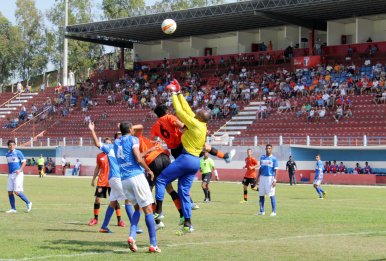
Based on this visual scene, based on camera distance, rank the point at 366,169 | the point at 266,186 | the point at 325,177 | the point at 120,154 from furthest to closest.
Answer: the point at 325,177 → the point at 366,169 → the point at 266,186 → the point at 120,154

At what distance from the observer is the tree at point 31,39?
4353 inches

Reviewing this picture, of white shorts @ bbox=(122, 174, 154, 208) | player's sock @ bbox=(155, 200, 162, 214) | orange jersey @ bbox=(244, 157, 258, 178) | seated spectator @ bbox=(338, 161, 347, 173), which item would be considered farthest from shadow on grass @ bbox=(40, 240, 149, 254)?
seated spectator @ bbox=(338, 161, 347, 173)

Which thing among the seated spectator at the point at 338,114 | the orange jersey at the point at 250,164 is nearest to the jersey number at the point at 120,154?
the orange jersey at the point at 250,164

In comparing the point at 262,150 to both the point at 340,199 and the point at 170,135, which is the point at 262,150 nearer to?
the point at 340,199

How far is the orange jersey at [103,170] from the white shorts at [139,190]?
5.69 m

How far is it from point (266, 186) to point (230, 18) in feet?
146

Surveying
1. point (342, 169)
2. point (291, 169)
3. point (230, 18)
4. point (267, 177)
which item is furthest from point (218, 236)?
point (230, 18)

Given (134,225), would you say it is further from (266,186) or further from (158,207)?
(266,186)

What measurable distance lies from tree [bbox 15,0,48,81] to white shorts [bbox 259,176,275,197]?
90.6m

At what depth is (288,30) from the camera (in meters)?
67.9

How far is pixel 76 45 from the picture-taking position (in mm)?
106062

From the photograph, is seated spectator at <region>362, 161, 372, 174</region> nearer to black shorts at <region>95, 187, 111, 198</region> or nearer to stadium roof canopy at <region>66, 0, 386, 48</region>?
stadium roof canopy at <region>66, 0, 386, 48</region>

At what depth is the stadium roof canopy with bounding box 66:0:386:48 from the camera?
5884 cm

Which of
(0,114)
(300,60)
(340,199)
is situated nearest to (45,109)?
(0,114)
